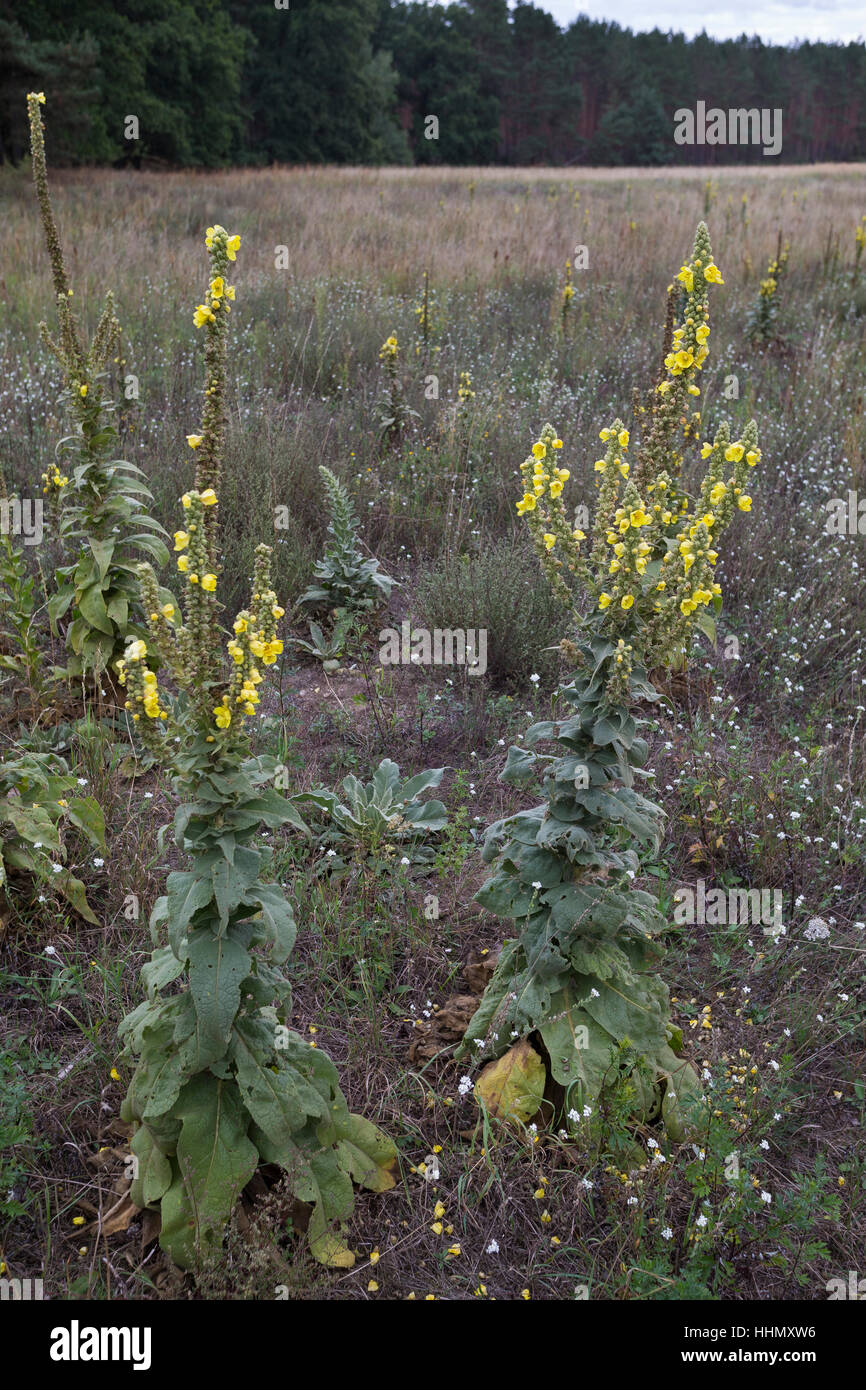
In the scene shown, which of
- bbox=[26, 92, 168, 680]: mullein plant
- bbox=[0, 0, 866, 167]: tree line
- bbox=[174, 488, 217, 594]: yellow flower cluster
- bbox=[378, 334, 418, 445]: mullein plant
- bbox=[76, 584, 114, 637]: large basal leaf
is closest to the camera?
bbox=[174, 488, 217, 594]: yellow flower cluster

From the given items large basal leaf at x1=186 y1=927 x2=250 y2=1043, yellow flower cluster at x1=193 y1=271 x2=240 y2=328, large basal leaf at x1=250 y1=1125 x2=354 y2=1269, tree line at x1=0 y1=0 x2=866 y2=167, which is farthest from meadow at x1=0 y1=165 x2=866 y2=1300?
tree line at x1=0 y1=0 x2=866 y2=167

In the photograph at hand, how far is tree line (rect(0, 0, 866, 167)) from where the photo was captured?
72.2 feet

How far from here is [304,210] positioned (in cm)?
1327

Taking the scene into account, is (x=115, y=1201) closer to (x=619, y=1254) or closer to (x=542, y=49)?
(x=619, y=1254)

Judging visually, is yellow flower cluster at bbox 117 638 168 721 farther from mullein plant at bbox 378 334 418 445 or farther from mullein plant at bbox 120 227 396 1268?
mullein plant at bbox 378 334 418 445

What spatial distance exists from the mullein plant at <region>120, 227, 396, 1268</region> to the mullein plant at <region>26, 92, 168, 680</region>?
1806 millimetres

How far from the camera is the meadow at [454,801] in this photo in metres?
2.24

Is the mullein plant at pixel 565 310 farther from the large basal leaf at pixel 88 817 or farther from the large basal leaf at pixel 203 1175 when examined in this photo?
the large basal leaf at pixel 203 1175

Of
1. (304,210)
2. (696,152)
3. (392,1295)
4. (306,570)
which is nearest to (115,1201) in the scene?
(392,1295)

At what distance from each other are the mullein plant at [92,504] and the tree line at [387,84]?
3.61m

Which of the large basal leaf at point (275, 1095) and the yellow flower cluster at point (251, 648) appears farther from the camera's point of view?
the large basal leaf at point (275, 1095)

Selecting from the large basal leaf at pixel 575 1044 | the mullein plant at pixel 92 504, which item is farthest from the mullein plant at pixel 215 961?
the mullein plant at pixel 92 504

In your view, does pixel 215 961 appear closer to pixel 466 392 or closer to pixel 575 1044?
pixel 575 1044

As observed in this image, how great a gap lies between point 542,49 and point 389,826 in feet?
193
